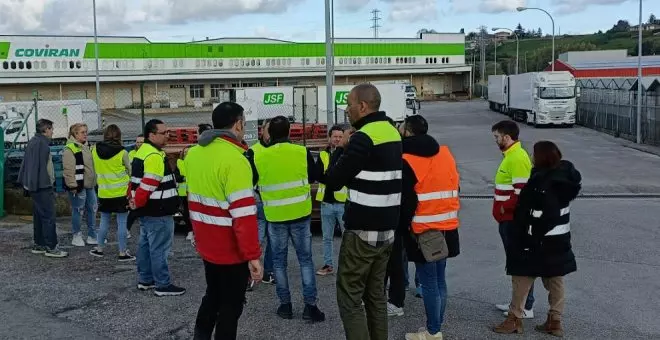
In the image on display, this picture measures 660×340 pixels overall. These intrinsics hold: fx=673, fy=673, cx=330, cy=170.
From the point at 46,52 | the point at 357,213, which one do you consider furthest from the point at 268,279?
the point at 46,52

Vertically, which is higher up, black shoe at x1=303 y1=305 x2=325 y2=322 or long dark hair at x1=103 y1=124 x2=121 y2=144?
long dark hair at x1=103 y1=124 x2=121 y2=144

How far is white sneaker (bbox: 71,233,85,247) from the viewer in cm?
999

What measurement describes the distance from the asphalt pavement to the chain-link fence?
1740 cm

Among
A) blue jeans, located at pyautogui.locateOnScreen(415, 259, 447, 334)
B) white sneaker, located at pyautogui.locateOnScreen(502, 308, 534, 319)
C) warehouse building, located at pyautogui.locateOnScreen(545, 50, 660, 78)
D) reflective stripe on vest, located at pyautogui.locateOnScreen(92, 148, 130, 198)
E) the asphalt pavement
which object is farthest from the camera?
warehouse building, located at pyautogui.locateOnScreen(545, 50, 660, 78)

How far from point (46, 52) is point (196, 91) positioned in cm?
1421

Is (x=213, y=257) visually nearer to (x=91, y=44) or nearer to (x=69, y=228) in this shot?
(x=69, y=228)

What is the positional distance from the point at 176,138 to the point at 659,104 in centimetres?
1917

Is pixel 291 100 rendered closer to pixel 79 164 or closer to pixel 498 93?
pixel 79 164

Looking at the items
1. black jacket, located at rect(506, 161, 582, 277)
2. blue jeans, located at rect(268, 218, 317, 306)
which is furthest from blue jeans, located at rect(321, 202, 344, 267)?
black jacket, located at rect(506, 161, 582, 277)

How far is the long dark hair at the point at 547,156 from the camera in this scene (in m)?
5.63

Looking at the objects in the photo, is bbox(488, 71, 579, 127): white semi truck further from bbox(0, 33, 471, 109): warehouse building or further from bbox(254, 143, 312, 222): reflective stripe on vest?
bbox(254, 143, 312, 222): reflective stripe on vest

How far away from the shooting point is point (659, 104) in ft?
89.0

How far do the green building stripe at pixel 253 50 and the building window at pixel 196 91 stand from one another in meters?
3.10

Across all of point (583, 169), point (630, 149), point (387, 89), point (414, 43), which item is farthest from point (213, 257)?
point (414, 43)
